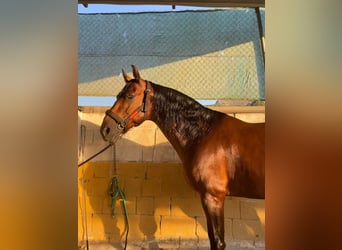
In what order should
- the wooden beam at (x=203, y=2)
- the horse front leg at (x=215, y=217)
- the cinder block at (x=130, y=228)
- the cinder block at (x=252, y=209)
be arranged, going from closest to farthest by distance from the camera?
the horse front leg at (x=215, y=217) < the wooden beam at (x=203, y=2) < the cinder block at (x=252, y=209) < the cinder block at (x=130, y=228)

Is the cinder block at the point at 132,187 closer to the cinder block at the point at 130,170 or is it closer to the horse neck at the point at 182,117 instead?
the cinder block at the point at 130,170

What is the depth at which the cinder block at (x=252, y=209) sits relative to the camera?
11.0ft

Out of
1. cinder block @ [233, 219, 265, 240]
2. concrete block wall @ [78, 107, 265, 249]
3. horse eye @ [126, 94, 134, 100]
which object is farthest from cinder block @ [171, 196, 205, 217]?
horse eye @ [126, 94, 134, 100]

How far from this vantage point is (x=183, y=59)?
367 centimetres

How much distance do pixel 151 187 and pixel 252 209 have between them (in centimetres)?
89

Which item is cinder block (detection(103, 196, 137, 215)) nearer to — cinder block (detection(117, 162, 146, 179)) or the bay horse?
cinder block (detection(117, 162, 146, 179))

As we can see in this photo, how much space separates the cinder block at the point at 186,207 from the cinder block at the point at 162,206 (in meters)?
0.03

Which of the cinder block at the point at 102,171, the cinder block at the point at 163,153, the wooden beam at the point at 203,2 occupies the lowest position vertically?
the cinder block at the point at 102,171

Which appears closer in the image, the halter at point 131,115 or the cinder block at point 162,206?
the halter at point 131,115

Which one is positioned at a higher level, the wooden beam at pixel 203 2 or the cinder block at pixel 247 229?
the wooden beam at pixel 203 2

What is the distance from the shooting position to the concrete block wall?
3379 millimetres

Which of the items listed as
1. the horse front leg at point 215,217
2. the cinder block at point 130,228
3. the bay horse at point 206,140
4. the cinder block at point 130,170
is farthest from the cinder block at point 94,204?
the horse front leg at point 215,217

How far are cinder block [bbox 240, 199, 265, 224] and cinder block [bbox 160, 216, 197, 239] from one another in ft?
1.45

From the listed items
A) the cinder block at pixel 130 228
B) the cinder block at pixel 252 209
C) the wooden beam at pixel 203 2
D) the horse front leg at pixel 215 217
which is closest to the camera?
the horse front leg at pixel 215 217
